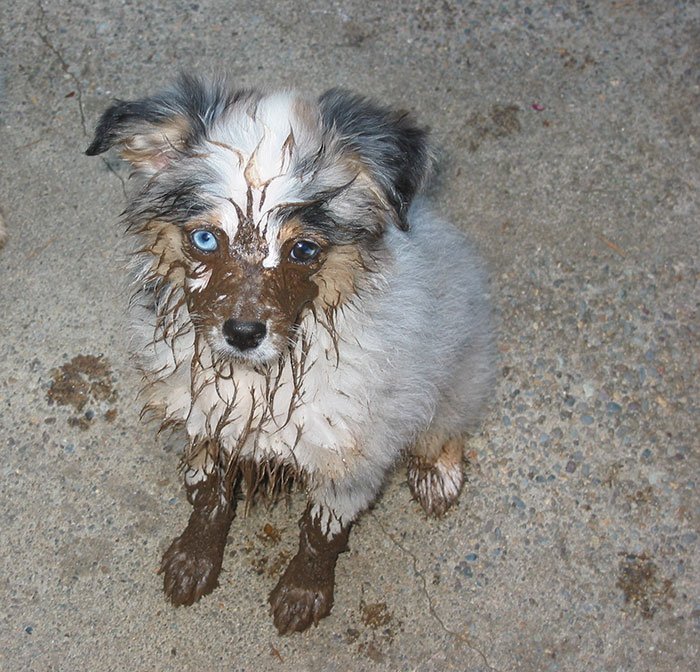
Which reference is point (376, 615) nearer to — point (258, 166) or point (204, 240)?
point (204, 240)

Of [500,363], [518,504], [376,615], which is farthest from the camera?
[500,363]

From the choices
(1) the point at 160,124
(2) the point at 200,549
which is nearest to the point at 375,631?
(2) the point at 200,549

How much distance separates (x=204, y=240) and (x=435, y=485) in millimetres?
1726

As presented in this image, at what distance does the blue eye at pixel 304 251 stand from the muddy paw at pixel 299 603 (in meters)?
1.51

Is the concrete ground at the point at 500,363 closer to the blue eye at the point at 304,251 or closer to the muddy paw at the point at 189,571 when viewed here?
the muddy paw at the point at 189,571

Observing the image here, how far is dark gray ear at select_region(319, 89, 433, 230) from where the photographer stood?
9.36 feet

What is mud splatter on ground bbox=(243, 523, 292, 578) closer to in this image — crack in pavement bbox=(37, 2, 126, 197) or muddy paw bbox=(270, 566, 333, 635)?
muddy paw bbox=(270, 566, 333, 635)

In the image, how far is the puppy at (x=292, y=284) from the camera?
2703 millimetres

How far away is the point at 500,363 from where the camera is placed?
432cm

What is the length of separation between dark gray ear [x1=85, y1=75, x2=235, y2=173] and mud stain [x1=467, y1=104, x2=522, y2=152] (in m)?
2.14

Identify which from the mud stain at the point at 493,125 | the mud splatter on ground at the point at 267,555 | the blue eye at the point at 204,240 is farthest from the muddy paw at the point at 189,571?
the mud stain at the point at 493,125

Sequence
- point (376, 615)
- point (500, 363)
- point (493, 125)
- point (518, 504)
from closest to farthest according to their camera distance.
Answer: point (376, 615), point (518, 504), point (500, 363), point (493, 125)

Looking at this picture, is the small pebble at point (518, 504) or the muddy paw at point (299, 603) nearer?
the muddy paw at point (299, 603)

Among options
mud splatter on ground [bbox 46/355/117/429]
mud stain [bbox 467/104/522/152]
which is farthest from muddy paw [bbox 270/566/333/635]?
mud stain [bbox 467/104/522/152]
